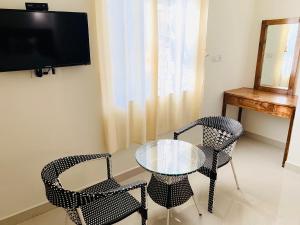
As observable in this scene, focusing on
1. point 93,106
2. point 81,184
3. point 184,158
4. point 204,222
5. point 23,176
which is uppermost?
point 93,106

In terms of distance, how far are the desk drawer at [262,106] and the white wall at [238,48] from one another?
0.58ft

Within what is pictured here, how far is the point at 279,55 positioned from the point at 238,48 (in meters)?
0.52

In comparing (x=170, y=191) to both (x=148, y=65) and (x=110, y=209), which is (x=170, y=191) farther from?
(x=148, y=65)

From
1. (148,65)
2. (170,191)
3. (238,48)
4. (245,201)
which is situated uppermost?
(238,48)

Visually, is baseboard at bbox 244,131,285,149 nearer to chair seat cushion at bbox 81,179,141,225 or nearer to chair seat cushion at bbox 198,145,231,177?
chair seat cushion at bbox 198,145,231,177

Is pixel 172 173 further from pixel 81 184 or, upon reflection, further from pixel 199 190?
pixel 81 184

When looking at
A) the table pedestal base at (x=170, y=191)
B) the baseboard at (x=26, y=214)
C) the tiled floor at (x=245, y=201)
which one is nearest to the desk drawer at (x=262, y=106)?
the tiled floor at (x=245, y=201)

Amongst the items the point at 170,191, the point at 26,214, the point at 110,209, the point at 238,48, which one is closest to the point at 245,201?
the point at 170,191

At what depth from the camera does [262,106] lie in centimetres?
291

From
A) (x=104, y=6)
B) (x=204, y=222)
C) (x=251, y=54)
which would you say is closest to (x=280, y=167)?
(x=204, y=222)

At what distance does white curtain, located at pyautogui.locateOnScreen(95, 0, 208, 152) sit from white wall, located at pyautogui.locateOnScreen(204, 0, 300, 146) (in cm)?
38

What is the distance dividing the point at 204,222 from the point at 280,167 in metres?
1.38

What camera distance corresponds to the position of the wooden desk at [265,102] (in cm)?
268

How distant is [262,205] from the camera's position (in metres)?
2.15
